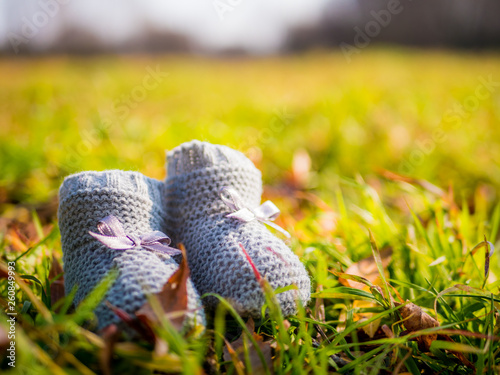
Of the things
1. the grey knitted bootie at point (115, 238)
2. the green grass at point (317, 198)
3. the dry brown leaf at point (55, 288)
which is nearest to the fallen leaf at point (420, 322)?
the green grass at point (317, 198)

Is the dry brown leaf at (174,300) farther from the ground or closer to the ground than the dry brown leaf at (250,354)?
farther from the ground

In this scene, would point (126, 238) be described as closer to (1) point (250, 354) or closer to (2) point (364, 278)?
(1) point (250, 354)

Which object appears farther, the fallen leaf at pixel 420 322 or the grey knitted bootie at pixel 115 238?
the fallen leaf at pixel 420 322

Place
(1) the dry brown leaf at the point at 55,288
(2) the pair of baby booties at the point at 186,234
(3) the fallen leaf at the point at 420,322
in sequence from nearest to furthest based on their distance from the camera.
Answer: (2) the pair of baby booties at the point at 186,234 < (3) the fallen leaf at the point at 420,322 < (1) the dry brown leaf at the point at 55,288

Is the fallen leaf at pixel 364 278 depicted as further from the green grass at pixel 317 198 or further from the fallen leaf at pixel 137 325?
the fallen leaf at pixel 137 325

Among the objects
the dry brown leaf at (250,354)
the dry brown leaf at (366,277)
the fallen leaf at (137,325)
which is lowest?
the dry brown leaf at (366,277)

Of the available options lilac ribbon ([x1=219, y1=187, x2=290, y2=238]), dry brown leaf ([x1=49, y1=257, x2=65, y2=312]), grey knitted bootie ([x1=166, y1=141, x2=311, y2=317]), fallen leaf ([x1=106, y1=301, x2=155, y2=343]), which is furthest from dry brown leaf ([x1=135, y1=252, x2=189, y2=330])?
dry brown leaf ([x1=49, y1=257, x2=65, y2=312])

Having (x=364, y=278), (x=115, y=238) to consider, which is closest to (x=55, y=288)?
(x=115, y=238)
